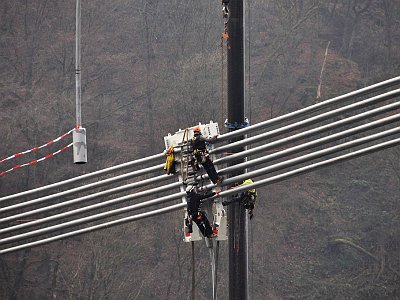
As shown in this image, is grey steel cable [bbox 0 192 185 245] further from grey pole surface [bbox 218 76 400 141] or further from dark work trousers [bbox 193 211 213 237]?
grey pole surface [bbox 218 76 400 141]

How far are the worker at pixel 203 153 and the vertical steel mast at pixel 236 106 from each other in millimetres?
1051

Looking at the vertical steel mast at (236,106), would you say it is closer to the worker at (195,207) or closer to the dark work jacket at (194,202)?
the worker at (195,207)

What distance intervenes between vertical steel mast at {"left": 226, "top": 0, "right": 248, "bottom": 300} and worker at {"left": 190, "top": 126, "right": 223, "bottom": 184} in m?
1.05

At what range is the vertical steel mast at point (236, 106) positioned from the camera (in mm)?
14297

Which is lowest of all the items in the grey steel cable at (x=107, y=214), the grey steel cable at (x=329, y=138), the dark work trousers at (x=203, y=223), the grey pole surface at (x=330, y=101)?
the dark work trousers at (x=203, y=223)

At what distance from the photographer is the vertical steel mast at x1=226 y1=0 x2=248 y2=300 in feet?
46.9

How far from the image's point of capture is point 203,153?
13.3 m

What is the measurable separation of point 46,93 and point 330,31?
10.6 meters

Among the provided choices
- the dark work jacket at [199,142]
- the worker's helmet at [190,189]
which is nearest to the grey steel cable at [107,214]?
the worker's helmet at [190,189]

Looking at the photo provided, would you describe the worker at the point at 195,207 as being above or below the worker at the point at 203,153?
below

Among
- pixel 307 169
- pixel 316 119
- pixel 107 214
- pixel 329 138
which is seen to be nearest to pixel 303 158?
pixel 307 169

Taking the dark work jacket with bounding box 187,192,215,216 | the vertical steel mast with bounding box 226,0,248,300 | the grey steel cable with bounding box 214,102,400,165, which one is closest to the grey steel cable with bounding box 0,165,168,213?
the dark work jacket with bounding box 187,192,215,216

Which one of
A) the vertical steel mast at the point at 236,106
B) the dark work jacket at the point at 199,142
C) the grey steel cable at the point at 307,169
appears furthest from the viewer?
the vertical steel mast at the point at 236,106

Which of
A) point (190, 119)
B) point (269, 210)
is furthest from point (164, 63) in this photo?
point (269, 210)
